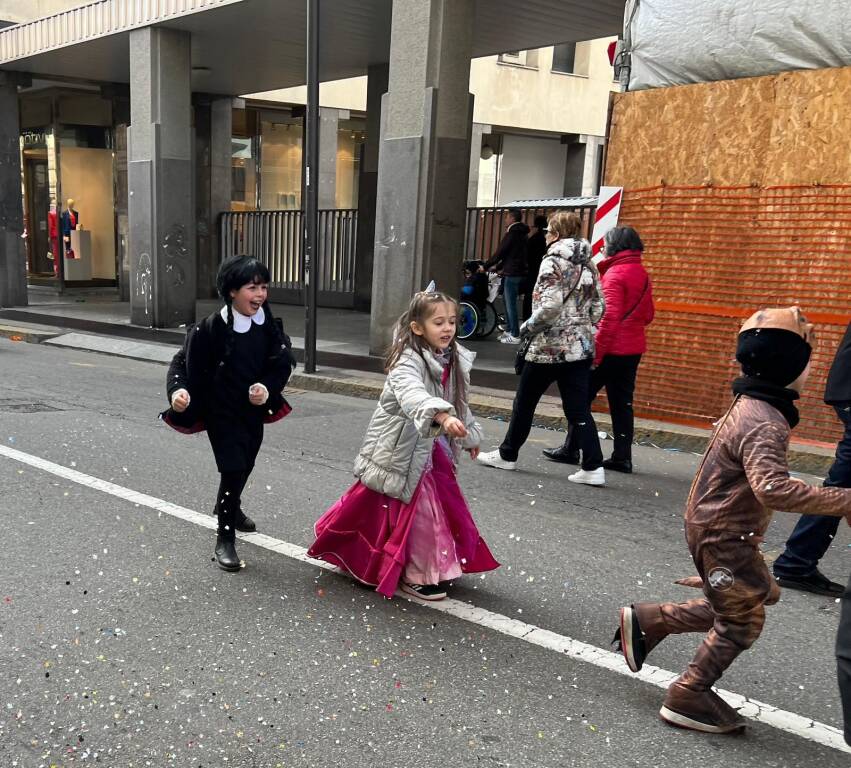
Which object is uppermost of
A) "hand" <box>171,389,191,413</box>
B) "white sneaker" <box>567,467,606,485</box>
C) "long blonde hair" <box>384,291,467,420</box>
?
"long blonde hair" <box>384,291,467,420</box>

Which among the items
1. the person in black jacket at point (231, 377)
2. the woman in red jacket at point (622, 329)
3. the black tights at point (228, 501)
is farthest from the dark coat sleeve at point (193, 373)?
the woman in red jacket at point (622, 329)

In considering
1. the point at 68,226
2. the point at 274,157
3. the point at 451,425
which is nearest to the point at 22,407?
the point at 451,425

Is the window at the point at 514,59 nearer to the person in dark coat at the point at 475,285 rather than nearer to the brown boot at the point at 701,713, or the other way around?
the person in dark coat at the point at 475,285

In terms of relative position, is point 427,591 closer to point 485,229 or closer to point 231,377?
point 231,377

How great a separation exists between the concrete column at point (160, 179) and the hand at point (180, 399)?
11.5m

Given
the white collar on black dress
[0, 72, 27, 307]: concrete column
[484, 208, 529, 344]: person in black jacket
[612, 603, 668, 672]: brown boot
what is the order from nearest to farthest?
1. [612, 603, 668, 672]: brown boot
2. the white collar on black dress
3. [484, 208, 529, 344]: person in black jacket
4. [0, 72, 27, 307]: concrete column

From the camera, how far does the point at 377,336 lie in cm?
1185

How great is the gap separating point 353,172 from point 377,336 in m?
15.5

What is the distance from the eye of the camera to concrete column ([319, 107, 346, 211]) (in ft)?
77.7

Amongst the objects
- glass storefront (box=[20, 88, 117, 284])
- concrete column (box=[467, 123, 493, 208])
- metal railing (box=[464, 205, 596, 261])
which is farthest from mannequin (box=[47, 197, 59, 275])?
concrete column (box=[467, 123, 493, 208])

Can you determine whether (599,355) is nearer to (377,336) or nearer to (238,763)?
(238,763)

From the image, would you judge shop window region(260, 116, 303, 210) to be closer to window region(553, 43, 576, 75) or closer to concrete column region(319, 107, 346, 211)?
concrete column region(319, 107, 346, 211)

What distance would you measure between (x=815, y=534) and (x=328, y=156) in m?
21.1

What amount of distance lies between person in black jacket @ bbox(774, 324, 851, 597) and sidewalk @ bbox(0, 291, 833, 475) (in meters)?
2.81
